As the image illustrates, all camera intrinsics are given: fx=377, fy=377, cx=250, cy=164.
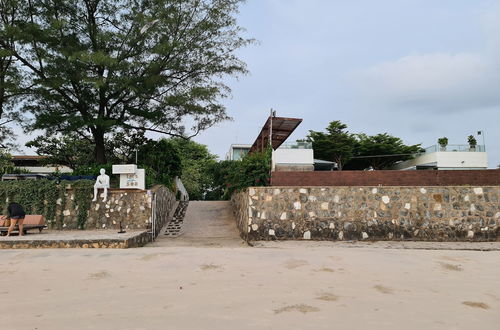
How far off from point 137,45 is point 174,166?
7.29 m

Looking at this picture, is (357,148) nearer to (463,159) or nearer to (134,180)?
(463,159)

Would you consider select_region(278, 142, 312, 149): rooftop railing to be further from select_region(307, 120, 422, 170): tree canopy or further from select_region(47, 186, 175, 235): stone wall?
select_region(307, 120, 422, 170): tree canopy

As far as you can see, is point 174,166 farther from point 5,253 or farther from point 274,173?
point 5,253

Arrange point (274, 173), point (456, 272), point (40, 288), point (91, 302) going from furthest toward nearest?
1. point (274, 173)
2. point (456, 272)
3. point (40, 288)
4. point (91, 302)

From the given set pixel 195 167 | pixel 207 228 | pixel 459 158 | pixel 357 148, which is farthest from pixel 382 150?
pixel 207 228

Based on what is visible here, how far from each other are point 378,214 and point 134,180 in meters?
8.85

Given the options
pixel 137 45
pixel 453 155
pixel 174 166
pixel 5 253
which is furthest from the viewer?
pixel 453 155

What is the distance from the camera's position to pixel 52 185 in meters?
14.1

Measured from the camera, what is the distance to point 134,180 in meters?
14.4

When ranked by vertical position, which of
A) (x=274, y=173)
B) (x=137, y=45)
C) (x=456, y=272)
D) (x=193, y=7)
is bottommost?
(x=456, y=272)

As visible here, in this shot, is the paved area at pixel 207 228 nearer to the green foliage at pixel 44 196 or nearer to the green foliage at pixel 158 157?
the green foliage at pixel 158 157

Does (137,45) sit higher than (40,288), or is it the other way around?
(137,45)

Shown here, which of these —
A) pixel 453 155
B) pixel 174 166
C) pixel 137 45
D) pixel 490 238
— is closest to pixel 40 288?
pixel 490 238

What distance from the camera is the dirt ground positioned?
4.27 metres
